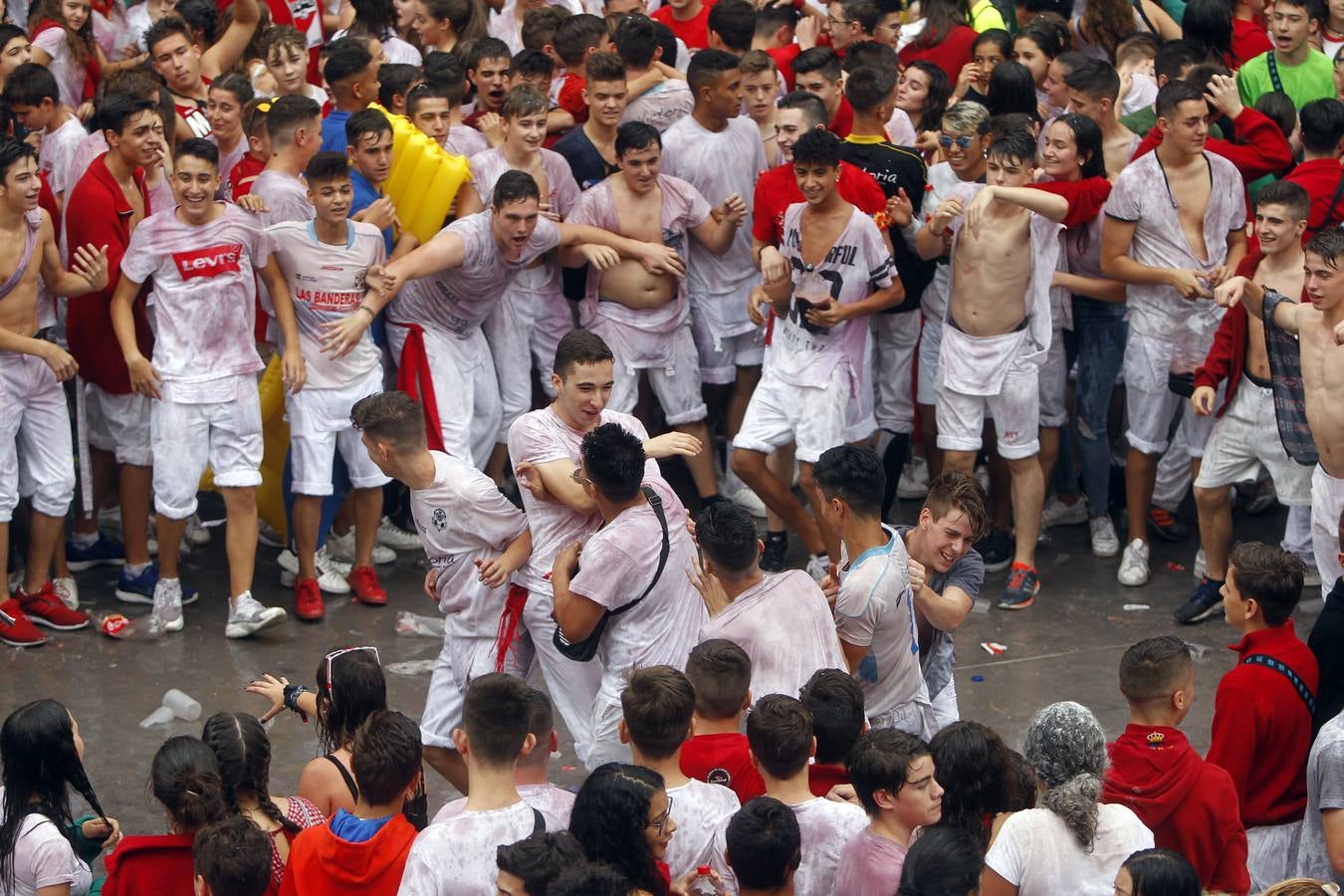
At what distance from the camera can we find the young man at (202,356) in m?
8.12

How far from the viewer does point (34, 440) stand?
823cm

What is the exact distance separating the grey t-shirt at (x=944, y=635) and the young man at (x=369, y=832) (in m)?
2.08

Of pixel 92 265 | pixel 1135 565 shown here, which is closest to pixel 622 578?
pixel 92 265

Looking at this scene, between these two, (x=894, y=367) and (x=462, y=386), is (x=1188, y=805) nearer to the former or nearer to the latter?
(x=894, y=367)

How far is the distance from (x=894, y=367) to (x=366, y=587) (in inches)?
111

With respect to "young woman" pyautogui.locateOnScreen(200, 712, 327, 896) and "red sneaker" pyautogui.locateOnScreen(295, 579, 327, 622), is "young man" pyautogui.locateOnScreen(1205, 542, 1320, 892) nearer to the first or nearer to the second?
"young woman" pyautogui.locateOnScreen(200, 712, 327, 896)

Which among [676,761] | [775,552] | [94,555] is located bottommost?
[94,555]

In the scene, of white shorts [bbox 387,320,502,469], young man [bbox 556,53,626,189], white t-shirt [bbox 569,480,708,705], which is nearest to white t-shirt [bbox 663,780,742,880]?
white t-shirt [bbox 569,480,708,705]

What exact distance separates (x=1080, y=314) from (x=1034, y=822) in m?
4.83

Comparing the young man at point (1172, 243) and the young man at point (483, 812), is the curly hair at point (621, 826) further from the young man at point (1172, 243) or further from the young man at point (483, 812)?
the young man at point (1172, 243)

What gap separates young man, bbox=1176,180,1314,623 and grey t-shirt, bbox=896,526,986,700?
7.20 feet

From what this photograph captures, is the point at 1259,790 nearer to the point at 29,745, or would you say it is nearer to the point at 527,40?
the point at 29,745

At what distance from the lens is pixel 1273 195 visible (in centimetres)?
799

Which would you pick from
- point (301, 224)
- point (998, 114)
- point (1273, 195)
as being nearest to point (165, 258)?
point (301, 224)
